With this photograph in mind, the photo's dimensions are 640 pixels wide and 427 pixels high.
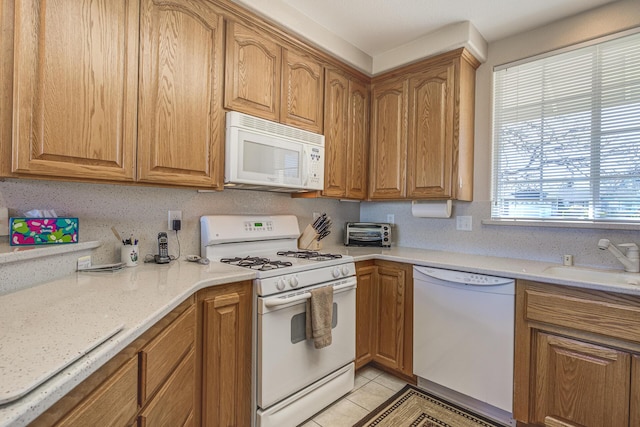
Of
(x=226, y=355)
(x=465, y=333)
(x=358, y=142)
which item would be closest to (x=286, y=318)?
(x=226, y=355)

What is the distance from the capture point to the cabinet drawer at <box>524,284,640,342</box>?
145cm

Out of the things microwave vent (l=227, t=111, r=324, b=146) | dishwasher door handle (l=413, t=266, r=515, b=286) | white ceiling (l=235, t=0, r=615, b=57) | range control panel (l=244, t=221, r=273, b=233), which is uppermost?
white ceiling (l=235, t=0, r=615, b=57)

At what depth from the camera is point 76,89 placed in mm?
1291

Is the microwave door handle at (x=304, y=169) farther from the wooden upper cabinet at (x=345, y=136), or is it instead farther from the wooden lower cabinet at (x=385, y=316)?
the wooden lower cabinet at (x=385, y=316)

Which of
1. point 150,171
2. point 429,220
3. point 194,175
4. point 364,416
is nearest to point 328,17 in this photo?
point 194,175

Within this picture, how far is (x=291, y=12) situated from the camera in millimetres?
2062

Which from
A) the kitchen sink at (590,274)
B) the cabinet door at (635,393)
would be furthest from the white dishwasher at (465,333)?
the cabinet door at (635,393)

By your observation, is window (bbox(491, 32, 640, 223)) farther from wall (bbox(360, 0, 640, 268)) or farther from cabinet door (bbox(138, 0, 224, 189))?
cabinet door (bbox(138, 0, 224, 189))

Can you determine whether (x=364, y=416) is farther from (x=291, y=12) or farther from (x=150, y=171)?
(x=291, y=12)

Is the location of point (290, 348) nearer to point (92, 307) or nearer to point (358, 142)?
point (92, 307)

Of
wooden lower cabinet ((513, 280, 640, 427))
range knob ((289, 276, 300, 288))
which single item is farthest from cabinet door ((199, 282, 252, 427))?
wooden lower cabinet ((513, 280, 640, 427))

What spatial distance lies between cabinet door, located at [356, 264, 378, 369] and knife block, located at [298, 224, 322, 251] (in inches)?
17.0

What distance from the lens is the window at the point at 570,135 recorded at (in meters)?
1.92

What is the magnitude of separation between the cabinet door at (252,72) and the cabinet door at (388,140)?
1.05 meters
